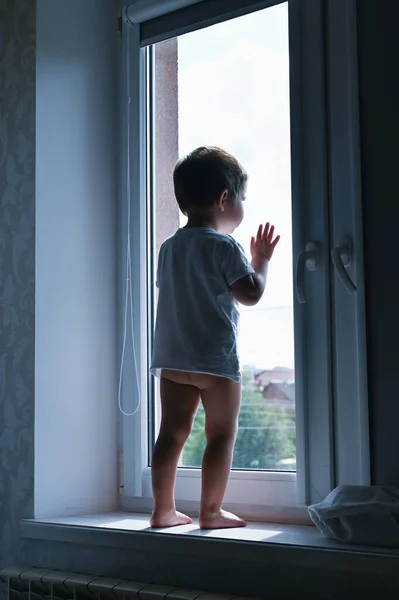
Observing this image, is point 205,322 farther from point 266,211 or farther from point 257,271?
point 266,211

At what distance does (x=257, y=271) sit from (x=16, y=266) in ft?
1.72

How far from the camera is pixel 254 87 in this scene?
1693 millimetres

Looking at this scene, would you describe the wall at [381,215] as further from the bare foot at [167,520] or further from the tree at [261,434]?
the bare foot at [167,520]

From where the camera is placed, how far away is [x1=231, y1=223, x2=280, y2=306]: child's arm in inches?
59.4

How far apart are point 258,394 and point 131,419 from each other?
1.06 ft

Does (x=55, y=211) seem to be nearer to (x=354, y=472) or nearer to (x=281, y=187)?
(x=281, y=187)

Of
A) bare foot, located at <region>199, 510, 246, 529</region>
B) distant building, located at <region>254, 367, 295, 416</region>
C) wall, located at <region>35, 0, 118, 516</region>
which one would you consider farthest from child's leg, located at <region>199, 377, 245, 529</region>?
wall, located at <region>35, 0, 118, 516</region>

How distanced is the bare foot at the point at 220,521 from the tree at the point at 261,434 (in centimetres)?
15

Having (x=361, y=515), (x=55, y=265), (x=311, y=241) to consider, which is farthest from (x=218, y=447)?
(x=55, y=265)

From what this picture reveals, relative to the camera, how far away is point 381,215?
1409 mm

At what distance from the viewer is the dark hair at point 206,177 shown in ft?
5.10

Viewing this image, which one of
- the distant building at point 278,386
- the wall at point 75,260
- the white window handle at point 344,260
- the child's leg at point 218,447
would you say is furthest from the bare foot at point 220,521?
the white window handle at point 344,260

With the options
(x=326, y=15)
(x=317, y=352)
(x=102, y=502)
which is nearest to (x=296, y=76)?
(x=326, y=15)

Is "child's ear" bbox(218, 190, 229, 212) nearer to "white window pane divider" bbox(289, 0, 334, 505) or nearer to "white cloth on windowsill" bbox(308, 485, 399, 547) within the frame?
"white window pane divider" bbox(289, 0, 334, 505)
